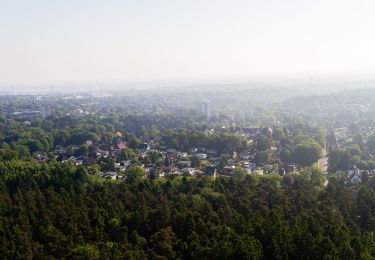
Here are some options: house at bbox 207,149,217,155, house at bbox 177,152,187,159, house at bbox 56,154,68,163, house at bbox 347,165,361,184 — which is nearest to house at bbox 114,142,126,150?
house at bbox 56,154,68,163

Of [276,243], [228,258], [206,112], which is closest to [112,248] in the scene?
[228,258]

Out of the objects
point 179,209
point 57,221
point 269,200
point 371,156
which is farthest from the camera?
point 371,156

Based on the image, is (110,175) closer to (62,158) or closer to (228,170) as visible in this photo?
(228,170)

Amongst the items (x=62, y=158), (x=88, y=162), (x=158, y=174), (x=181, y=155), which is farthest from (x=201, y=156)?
(x=62, y=158)

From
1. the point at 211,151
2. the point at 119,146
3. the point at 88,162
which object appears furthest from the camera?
the point at 119,146

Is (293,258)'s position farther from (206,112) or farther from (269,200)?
(206,112)

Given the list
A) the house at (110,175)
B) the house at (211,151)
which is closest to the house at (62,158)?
the house at (110,175)

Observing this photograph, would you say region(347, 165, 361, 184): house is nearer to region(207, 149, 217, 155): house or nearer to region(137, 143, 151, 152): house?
region(207, 149, 217, 155): house

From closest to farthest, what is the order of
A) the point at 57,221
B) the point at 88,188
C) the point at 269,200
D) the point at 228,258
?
1. the point at 228,258
2. the point at 57,221
3. the point at 269,200
4. the point at 88,188
